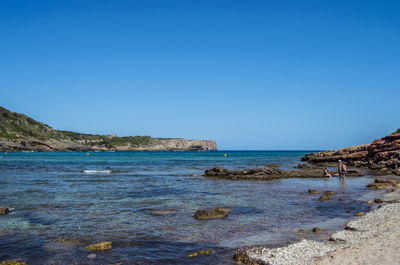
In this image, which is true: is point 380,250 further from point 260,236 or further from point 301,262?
point 260,236

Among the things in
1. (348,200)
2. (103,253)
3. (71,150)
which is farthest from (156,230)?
(71,150)

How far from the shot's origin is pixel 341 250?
980cm

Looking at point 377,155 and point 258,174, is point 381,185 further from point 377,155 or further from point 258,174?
point 377,155

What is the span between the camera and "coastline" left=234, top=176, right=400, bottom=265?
8.94m

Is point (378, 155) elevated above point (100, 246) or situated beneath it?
elevated above

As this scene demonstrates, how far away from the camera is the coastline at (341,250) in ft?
29.3

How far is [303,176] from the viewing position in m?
39.1

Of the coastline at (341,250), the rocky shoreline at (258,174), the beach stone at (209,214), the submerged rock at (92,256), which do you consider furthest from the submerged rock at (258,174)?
the submerged rock at (92,256)

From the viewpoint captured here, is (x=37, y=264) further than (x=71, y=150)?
No

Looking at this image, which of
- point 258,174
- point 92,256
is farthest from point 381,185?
point 92,256

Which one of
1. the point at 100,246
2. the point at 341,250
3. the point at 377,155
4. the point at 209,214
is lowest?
the point at 100,246

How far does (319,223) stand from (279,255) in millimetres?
5801

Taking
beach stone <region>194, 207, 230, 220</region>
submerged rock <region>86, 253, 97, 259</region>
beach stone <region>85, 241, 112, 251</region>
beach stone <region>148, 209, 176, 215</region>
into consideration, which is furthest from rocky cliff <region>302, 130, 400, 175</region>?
submerged rock <region>86, 253, 97, 259</region>

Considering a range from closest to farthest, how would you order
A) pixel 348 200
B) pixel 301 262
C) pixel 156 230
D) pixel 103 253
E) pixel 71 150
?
pixel 301 262, pixel 103 253, pixel 156 230, pixel 348 200, pixel 71 150
